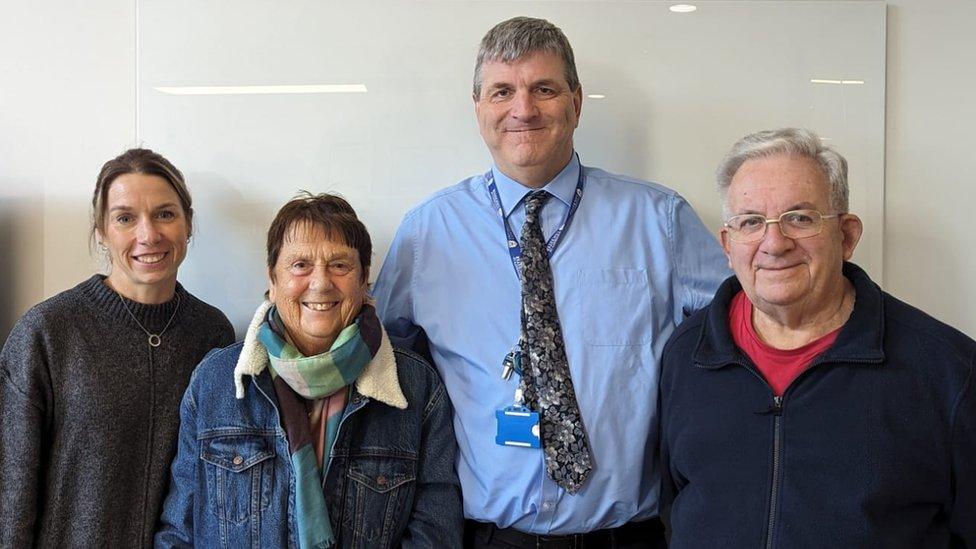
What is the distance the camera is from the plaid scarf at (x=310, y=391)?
1.97m

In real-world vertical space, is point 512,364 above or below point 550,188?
below

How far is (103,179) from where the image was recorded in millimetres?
2400

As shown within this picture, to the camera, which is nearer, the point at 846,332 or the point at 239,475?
the point at 846,332

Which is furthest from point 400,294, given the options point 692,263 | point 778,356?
point 778,356

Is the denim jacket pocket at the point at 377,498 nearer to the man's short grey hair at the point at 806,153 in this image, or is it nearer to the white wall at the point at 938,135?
the man's short grey hair at the point at 806,153

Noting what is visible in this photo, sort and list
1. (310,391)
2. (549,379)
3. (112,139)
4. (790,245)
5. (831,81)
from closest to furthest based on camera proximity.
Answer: (790,245)
(310,391)
(549,379)
(831,81)
(112,139)

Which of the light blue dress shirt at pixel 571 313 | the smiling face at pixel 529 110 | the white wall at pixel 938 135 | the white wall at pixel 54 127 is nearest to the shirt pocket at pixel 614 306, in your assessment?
the light blue dress shirt at pixel 571 313

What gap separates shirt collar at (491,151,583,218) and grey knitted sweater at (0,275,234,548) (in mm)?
1075

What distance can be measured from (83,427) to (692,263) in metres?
1.72

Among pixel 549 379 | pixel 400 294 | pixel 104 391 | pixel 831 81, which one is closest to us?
pixel 549 379

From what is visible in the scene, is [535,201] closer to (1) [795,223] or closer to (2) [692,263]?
(2) [692,263]

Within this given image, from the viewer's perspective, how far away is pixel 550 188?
7.57ft

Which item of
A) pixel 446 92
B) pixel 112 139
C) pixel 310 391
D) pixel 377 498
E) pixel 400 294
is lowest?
pixel 377 498

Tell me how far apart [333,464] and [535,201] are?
0.88m
